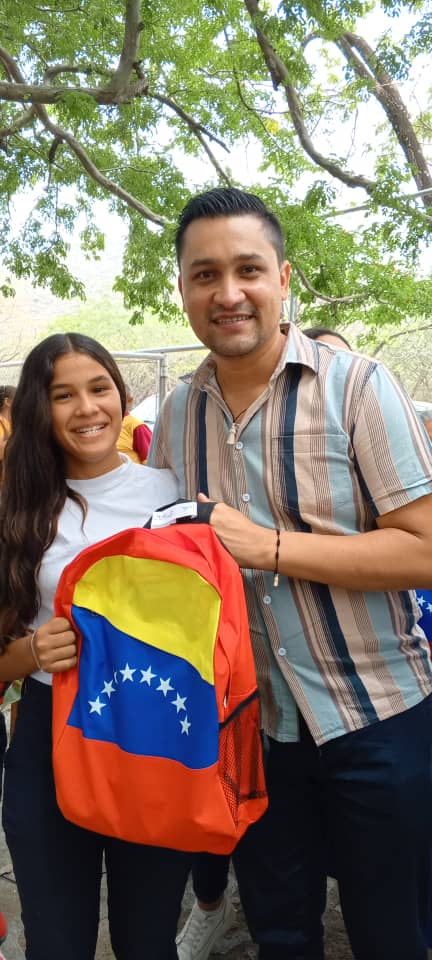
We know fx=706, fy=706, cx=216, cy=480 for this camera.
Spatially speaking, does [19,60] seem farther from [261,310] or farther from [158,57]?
[261,310]

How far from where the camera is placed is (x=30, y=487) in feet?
6.40

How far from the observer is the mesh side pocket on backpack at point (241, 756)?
1.48 meters

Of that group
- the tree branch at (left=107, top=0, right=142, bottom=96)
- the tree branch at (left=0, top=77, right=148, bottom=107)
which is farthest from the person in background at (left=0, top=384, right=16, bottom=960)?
the tree branch at (left=107, top=0, right=142, bottom=96)

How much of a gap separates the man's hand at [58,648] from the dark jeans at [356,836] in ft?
2.03

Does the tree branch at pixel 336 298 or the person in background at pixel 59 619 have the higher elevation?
the tree branch at pixel 336 298

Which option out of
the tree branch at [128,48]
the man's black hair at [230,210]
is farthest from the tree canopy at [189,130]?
the man's black hair at [230,210]

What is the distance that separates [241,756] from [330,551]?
0.49 metres

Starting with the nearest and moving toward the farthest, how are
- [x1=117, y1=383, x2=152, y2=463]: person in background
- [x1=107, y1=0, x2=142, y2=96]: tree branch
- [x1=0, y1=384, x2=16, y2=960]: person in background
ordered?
[x1=0, y1=384, x2=16, y2=960]: person in background, [x1=117, y1=383, x2=152, y2=463]: person in background, [x1=107, y1=0, x2=142, y2=96]: tree branch

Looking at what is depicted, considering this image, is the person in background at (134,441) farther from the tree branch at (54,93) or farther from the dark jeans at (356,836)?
the tree branch at (54,93)

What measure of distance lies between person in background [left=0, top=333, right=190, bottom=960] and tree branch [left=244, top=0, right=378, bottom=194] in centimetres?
664

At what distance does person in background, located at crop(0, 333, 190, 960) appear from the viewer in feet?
5.41

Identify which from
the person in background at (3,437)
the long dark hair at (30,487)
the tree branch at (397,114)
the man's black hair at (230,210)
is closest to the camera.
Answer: the man's black hair at (230,210)

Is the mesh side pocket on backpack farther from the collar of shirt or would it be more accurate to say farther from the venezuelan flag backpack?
the collar of shirt

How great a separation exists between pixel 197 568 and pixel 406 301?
23.3ft
